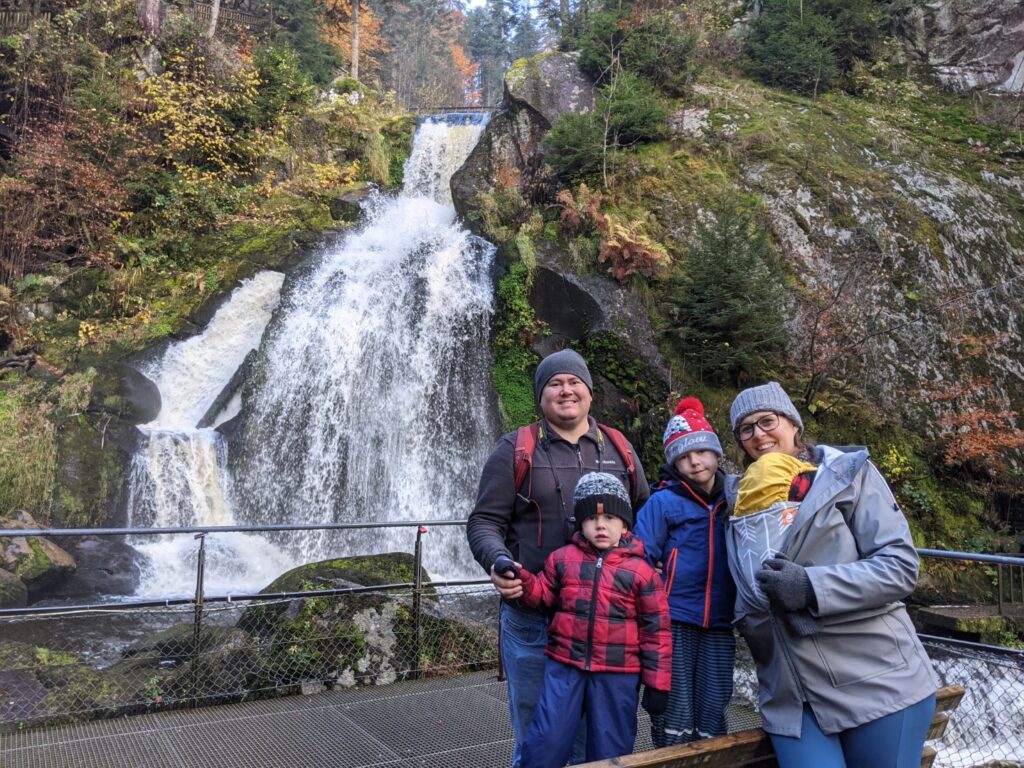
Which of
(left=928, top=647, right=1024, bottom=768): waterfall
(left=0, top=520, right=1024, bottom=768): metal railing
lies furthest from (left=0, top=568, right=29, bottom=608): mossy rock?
(left=928, top=647, right=1024, bottom=768): waterfall

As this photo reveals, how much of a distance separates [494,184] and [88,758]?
43.5ft

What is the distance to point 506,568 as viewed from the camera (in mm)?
2355

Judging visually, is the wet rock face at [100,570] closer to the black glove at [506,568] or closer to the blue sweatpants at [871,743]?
the black glove at [506,568]

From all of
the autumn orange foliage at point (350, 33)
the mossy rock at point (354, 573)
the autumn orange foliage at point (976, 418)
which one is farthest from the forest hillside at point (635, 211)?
the autumn orange foliage at point (350, 33)

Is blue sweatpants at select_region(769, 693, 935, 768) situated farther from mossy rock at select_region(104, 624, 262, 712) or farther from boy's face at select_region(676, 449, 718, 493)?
mossy rock at select_region(104, 624, 262, 712)

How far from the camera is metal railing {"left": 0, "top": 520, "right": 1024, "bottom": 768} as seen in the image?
14.9ft

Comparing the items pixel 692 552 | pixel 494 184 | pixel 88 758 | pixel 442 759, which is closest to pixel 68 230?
pixel 494 184

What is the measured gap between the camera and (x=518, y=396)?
11.1 meters

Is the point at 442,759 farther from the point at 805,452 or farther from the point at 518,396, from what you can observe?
the point at 518,396

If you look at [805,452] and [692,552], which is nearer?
[805,452]

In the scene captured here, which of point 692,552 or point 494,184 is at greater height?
point 494,184

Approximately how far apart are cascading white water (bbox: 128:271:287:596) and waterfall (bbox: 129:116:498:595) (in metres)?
0.02

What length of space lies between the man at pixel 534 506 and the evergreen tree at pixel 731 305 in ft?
23.7

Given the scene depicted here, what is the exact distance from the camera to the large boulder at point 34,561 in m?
7.98
